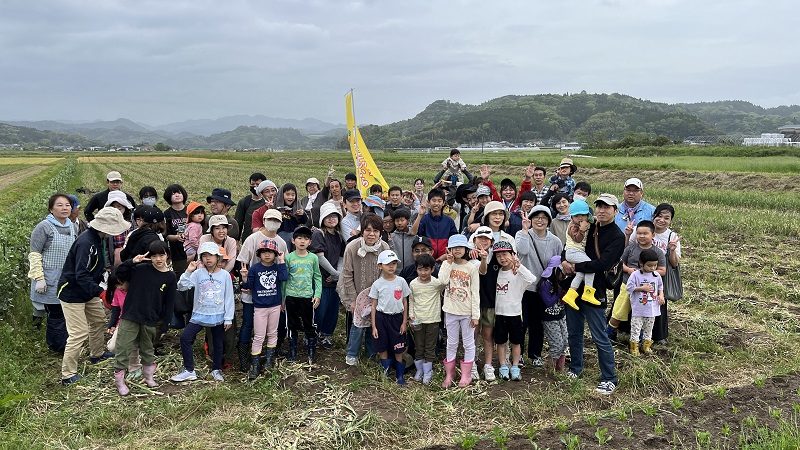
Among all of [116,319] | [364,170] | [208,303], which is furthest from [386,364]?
[364,170]

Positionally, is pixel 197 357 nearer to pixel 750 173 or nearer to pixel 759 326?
pixel 759 326

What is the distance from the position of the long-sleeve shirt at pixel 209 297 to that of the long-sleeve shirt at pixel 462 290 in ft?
7.66

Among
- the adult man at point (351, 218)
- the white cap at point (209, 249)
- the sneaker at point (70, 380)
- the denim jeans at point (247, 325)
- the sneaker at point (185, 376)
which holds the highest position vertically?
the adult man at point (351, 218)

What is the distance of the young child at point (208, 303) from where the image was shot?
207 inches

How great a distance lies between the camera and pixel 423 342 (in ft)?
17.8

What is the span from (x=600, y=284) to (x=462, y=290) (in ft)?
4.59

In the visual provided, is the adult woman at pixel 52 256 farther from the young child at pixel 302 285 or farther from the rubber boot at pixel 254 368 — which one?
the young child at pixel 302 285

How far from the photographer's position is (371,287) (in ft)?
17.8

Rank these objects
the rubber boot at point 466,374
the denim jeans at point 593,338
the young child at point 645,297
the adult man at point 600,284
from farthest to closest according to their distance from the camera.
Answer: the young child at point 645,297, the rubber boot at point 466,374, the denim jeans at point 593,338, the adult man at point 600,284

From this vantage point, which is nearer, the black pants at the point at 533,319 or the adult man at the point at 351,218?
the black pants at the point at 533,319

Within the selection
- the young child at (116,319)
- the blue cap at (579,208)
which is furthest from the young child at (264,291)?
the blue cap at (579,208)

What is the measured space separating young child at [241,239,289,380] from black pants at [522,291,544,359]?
9.05 feet

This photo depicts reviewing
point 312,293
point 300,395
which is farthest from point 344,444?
point 312,293

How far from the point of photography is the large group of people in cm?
512
